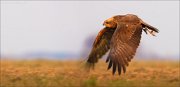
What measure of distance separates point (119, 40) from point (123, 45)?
0.53 ft

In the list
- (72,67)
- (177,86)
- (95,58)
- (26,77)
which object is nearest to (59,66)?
(72,67)

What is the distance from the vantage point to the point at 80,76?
77.9 feet

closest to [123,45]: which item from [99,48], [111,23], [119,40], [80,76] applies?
[119,40]

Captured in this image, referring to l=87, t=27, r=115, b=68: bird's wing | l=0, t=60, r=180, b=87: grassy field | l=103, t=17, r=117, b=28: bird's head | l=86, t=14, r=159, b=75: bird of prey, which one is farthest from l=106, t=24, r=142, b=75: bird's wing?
l=0, t=60, r=180, b=87: grassy field

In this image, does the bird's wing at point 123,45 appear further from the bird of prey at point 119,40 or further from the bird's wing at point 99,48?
the bird's wing at point 99,48

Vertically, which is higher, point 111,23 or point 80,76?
point 111,23

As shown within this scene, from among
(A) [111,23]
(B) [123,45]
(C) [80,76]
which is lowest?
(C) [80,76]

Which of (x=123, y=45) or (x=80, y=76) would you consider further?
(x=80, y=76)

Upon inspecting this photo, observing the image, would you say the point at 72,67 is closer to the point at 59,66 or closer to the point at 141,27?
the point at 59,66

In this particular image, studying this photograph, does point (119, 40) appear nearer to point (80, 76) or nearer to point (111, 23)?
point (111, 23)

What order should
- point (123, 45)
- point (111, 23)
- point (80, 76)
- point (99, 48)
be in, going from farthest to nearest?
point (80, 76) → point (99, 48) → point (111, 23) → point (123, 45)

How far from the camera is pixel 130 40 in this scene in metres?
18.4

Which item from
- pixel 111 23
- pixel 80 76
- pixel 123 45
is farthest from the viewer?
pixel 80 76

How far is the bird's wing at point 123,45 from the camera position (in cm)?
1766
